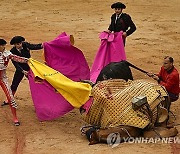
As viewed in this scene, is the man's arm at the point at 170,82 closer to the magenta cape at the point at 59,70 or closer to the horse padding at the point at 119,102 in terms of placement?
the horse padding at the point at 119,102

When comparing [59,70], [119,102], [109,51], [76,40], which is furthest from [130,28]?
[76,40]

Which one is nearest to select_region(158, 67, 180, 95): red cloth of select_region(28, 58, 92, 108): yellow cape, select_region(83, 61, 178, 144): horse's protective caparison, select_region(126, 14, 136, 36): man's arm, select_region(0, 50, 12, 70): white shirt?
select_region(83, 61, 178, 144): horse's protective caparison

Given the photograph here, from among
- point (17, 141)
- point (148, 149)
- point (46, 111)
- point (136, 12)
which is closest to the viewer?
point (148, 149)

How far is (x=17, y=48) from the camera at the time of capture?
816 cm

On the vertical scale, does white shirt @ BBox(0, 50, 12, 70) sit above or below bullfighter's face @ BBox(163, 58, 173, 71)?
above

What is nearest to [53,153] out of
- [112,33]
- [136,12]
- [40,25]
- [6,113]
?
[6,113]

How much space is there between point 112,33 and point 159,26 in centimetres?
503

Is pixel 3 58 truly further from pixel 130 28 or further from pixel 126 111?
pixel 130 28

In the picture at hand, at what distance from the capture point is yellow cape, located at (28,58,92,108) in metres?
7.51

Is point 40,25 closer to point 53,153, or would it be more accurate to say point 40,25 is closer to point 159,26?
point 159,26

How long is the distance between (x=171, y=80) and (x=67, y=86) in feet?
4.95

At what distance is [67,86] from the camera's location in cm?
755

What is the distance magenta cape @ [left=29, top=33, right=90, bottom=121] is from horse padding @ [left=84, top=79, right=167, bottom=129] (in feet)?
2.17

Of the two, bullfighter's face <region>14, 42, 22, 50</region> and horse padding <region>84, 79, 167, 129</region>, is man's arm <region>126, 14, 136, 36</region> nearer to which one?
horse padding <region>84, 79, 167, 129</region>
